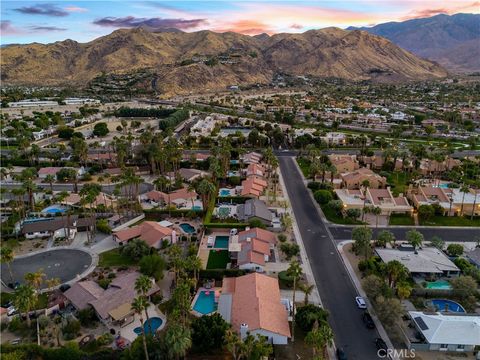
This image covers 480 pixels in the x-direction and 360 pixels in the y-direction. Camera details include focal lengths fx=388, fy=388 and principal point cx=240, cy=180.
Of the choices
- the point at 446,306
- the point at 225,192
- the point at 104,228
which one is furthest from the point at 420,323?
the point at 225,192

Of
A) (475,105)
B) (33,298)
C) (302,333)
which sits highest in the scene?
(475,105)

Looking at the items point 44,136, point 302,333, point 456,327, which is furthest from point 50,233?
point 44,136

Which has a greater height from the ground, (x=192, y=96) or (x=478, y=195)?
(x=192, y=96)

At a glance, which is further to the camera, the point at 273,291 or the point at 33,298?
the point at 273,291

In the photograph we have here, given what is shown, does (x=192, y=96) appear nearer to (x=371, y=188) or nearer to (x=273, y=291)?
(x=371, y=188)

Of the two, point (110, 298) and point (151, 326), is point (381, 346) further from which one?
point (110, 298)

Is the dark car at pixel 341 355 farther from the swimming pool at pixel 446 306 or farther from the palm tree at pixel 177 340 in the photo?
the palm tree at pixel 177 340
